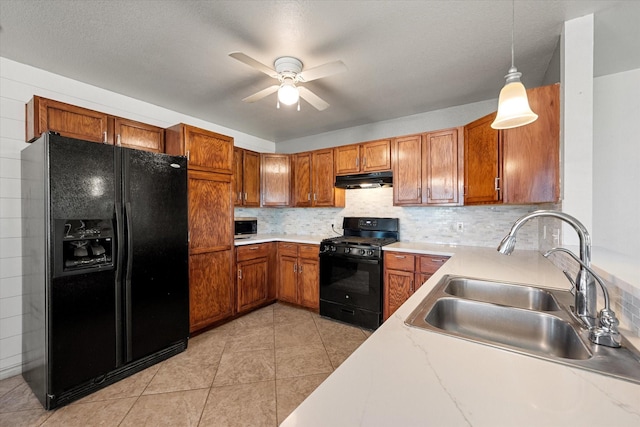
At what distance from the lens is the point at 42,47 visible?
78.7 inches

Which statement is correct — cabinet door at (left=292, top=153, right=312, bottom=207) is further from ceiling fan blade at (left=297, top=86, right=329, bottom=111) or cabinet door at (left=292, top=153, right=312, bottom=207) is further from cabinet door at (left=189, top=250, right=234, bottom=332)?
ceiling fan blade at (left=297, top=86, right=329, bottom=111)

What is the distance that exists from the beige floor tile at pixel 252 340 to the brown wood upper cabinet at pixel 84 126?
7.11 ft

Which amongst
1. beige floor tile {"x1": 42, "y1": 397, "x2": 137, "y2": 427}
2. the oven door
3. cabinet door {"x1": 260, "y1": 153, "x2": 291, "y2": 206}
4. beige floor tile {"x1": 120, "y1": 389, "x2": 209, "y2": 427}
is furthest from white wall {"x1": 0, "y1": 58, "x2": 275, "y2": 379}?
the oven door

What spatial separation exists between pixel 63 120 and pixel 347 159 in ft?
9.22

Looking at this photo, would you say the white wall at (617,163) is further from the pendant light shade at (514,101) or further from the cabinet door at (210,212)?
the cabinet door at (210,212)

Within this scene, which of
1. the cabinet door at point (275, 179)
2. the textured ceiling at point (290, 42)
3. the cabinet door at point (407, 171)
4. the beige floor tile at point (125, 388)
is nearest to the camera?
the textured ceiling at point (290, 42)

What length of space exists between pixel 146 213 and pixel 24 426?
1.48m

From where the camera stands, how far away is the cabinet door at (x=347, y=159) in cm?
343

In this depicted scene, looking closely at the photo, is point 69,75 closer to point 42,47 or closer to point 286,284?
point 42,47

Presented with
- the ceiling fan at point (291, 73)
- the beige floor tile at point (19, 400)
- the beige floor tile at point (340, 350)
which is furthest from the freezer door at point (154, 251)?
the beige floor tile at point (340, 350)

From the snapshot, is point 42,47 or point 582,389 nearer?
point 582,389

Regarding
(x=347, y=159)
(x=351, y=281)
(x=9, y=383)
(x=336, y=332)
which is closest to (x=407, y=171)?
(x=347, y=159)

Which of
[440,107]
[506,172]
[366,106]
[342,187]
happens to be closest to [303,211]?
[342,187]

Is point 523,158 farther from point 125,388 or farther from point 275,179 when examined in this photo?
point 125,388
